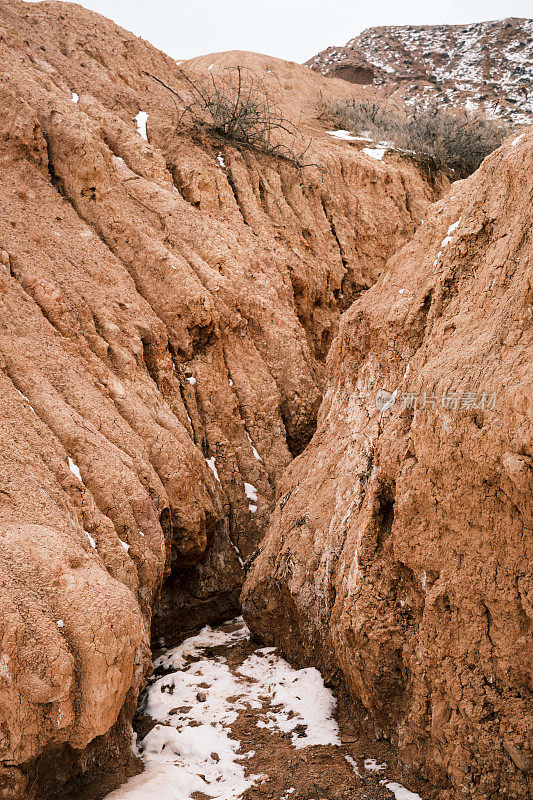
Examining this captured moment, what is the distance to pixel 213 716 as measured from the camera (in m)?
6.11

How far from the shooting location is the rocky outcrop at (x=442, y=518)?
433 cm

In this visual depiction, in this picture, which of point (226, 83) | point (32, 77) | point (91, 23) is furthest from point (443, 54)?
point (32, 77)

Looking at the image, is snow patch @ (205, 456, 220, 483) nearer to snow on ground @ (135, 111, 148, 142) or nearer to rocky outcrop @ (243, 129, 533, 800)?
rocky outcrop @ (243, 129, 533, 800)

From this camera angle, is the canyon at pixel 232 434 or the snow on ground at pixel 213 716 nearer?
the canyon at pixel 232 434

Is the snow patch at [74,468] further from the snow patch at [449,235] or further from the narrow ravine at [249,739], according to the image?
the snow patch at [449,235]

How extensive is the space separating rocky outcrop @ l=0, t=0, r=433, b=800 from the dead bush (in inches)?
87.6

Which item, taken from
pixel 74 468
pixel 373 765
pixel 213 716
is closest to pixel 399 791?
pixel 373 765

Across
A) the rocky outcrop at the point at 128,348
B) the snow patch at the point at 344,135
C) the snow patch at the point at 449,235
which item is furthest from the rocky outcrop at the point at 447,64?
the snow patch at the point at 449,235

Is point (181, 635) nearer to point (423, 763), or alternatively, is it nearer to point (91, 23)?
point (423, 763)

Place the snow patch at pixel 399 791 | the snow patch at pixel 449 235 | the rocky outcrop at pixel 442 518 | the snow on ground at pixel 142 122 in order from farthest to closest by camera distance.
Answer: the snow on ground at pixel 142 122 < the snow patch at pixel 449 235 < the snow patch at pixel 399 791 < the rocky outcrop at pixel 442 518

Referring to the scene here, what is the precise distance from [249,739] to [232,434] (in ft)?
15.2

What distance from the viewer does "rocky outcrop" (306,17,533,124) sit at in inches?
1205

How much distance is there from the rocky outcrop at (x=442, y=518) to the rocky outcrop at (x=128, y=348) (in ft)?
5.94

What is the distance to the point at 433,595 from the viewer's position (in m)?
4.84
